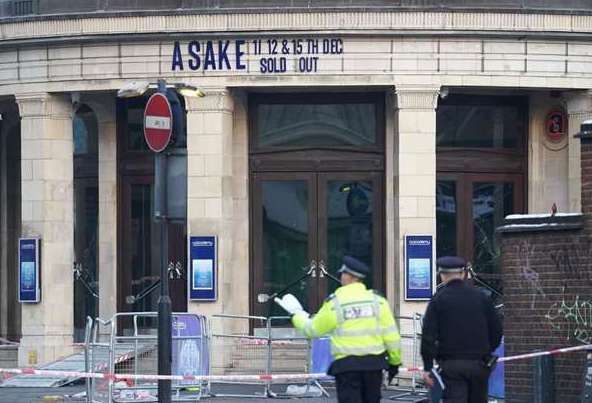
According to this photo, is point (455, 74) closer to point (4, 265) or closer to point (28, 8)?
point (28, 8)

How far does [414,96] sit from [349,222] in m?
2.90

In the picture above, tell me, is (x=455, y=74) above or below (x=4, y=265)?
above

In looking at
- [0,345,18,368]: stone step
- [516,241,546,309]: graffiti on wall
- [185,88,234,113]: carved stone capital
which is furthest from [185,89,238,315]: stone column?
[516,241,546,309]: graffiti on wall

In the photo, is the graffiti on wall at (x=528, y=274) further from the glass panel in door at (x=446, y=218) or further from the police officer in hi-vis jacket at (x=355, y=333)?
the glass panel in door at (x=446, y=218)

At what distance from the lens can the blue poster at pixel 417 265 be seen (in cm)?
2645

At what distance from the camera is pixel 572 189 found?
2802 cm

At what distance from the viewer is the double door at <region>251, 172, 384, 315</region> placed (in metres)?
28.1

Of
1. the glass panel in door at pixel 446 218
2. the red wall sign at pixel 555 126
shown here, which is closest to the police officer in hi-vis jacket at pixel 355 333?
the glass panel in door at pixel 446 218

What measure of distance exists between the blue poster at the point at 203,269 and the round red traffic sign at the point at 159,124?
898cm

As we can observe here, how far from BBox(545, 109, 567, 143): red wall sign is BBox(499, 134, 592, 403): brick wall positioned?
10.0m

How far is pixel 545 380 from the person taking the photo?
17719 mm

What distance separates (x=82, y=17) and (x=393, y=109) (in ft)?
17.9

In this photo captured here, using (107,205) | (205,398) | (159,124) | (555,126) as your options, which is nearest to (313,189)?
(107,205)

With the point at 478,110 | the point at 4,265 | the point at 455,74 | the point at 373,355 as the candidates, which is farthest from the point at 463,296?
the point at 4,265
